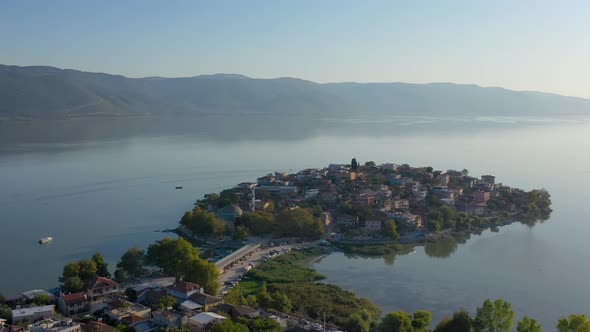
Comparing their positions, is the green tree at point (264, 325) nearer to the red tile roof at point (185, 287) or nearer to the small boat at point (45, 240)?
the red tile roof at point (185, 287)

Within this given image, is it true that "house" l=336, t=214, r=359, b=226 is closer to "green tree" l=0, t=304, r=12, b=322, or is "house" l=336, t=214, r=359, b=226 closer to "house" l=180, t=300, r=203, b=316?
"house" l=180, t=300, r=203, b=316

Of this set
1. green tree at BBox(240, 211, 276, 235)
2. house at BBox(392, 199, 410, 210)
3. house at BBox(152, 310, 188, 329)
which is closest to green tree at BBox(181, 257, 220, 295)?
house at BBox(152, 310, 188, 329)

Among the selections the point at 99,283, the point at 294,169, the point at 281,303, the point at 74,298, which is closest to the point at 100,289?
the point at 99,283

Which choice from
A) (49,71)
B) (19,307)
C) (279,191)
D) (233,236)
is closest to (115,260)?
(233,236)

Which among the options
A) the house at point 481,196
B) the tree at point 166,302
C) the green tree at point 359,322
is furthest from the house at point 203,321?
the house at point 481,196

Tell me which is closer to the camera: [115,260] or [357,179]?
[115,260]

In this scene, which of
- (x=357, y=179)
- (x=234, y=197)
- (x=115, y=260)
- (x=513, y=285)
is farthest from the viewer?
(x=357, y=179)

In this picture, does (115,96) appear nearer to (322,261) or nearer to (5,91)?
Result: (5,91)
